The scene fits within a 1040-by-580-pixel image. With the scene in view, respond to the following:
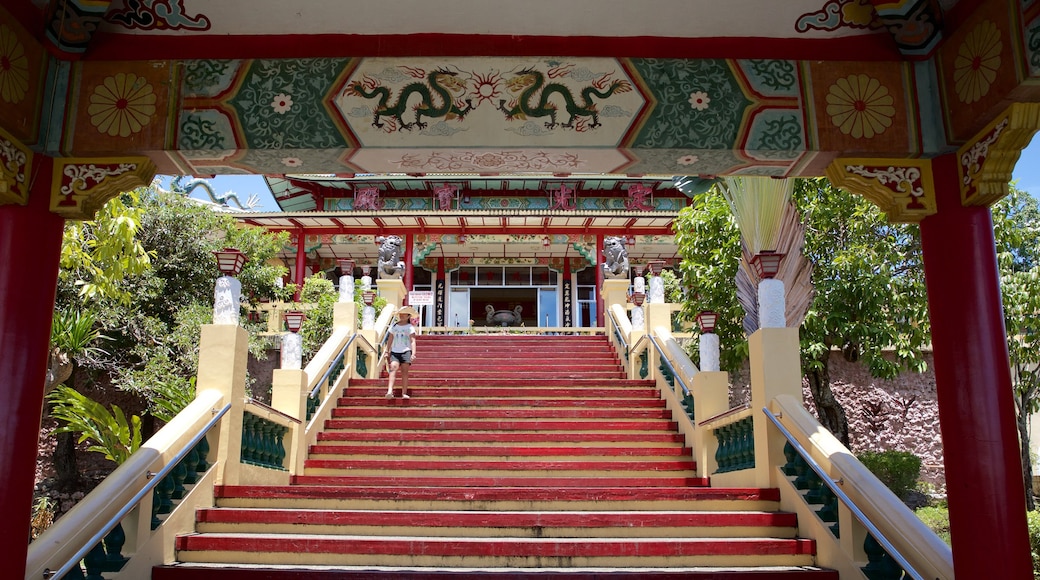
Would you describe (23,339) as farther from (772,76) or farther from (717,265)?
(717,265)

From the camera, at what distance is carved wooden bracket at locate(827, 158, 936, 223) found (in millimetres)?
4555

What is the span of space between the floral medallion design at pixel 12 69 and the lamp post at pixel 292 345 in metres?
5.17

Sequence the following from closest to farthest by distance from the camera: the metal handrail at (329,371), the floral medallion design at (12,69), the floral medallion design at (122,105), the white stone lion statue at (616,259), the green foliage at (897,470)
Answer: the floral medallion design at (12,69)
the floral medallion design at (122,105)
the metal handrail at (329,371)
the green foliage at (897,470)
the white stone lion statue at (616,259)

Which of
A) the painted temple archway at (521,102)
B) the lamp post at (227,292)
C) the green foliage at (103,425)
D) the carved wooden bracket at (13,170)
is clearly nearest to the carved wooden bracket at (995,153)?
the painted temple archway at (521,102)

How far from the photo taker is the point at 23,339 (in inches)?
167

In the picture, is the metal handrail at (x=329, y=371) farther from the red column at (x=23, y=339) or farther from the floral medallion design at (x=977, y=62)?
the floral medallion design at (x=977, y=62)

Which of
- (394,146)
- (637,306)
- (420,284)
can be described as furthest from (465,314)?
(394,146)

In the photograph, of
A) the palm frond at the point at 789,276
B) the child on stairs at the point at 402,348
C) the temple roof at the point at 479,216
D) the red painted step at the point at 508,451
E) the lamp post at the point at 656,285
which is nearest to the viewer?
the red painted step at the point at 508,451

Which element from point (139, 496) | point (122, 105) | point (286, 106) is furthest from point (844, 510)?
point (122, 105)

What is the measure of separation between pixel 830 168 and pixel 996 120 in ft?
2.82

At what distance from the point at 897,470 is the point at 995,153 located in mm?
10490

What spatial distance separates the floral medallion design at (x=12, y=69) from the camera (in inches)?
167

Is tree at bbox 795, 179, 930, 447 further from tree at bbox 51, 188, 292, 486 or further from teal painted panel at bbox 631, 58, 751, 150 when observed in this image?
tree at bbox 51, 188, 292, 486

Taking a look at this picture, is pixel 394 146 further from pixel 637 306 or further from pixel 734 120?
pixel 637 306
